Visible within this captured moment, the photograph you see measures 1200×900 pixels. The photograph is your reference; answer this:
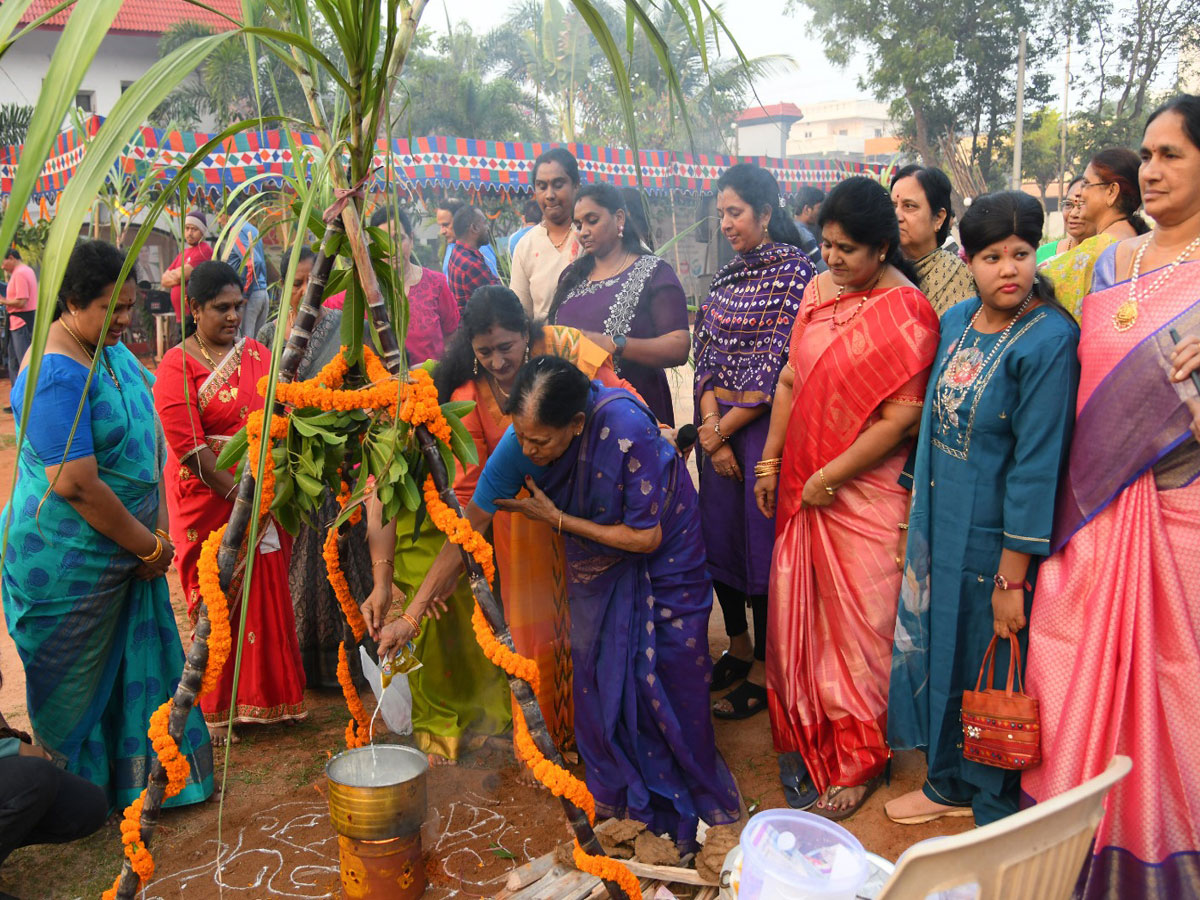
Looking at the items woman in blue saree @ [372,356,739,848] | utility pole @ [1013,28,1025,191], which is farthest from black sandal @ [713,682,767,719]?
utility pole @ [1013,28,1025,191]

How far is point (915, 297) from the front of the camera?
9.61ft

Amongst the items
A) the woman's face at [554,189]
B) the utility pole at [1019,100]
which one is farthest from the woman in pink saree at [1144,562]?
the utility pole at [1019,100]

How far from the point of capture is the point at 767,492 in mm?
3367

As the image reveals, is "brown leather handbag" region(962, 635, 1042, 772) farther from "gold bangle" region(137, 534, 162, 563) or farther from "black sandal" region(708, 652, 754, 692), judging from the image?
"gold bangle" region(137, 534, 162, 563)

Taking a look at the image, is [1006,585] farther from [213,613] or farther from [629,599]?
[213,613]

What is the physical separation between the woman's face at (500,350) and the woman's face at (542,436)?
0.42m

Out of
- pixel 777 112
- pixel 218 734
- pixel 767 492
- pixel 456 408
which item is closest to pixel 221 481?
pixel 218 734

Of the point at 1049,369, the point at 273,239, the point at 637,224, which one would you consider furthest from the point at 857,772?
the point at 273,239

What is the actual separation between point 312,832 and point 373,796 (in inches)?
30.6

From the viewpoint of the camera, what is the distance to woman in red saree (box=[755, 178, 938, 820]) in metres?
2.91

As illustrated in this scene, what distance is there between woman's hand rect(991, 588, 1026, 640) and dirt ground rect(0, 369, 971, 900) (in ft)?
2.25

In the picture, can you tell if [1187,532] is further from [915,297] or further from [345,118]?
[345,118]

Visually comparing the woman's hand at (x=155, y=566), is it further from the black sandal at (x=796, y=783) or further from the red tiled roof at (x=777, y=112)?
the red tiled roof at (x=777, y=112)

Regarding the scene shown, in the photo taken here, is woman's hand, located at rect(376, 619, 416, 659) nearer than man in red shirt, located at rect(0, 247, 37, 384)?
Yes
